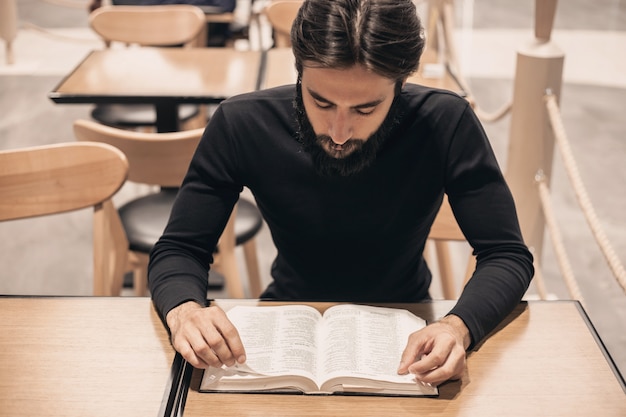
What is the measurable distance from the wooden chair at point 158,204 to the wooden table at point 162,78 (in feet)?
1.23

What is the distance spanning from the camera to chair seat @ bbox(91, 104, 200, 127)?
3.43 meters

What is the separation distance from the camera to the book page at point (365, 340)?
1.20 meters

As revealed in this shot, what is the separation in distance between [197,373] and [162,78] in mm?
1981

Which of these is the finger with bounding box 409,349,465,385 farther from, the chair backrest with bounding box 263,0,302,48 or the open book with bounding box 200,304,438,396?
the chair backrest with bounding box 263,0,302,48

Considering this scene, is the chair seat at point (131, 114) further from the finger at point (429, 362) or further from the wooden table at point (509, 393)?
the finger at point (429, 362)

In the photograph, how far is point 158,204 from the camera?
261cm

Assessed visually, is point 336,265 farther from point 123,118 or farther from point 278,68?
point 123,118

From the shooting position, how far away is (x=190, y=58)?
3.26 meters

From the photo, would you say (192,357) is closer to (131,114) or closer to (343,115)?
(343,115)

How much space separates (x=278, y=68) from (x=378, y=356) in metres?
2.09

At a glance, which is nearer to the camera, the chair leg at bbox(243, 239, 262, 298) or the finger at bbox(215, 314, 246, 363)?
the finger at bbox(215, 314, 246, 363)

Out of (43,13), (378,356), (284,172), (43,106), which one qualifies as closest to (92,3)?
(43,106)

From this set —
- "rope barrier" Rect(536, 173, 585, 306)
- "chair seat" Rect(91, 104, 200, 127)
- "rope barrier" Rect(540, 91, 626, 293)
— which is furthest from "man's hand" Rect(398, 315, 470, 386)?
"chair seat" Rect(91, 104, 200, 127)

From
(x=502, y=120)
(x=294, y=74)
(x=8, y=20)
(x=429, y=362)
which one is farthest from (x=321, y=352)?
(x=8, y=20)
